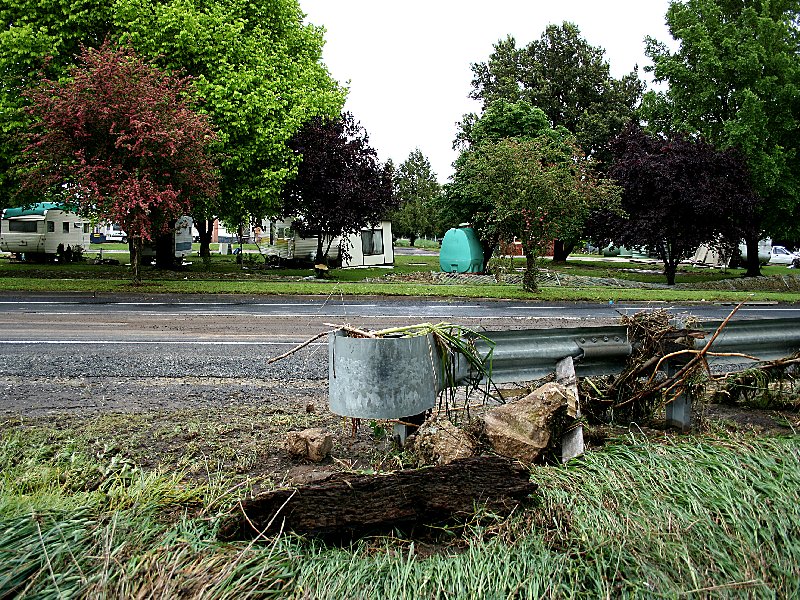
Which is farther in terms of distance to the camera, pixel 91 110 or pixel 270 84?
pixel 270 84

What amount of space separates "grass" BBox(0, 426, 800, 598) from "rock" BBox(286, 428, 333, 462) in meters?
0.53

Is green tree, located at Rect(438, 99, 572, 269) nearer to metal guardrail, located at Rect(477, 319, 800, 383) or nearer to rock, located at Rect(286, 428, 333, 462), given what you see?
metal guardrail, located at Rect(477, 319, 800, 383)

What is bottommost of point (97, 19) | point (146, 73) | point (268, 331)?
point (268, 331)

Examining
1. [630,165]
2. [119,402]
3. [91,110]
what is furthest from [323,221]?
[119,402]

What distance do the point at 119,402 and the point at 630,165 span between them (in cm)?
2509

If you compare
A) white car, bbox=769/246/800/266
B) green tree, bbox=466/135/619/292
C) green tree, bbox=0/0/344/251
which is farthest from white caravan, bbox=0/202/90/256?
white car, bbox=769/246/800/266

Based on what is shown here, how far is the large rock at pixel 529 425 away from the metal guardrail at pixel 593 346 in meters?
0.37

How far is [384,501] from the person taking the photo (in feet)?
9.68

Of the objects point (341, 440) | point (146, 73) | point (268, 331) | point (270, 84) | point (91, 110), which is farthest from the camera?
point (270, 84)

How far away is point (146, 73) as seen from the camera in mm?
18719

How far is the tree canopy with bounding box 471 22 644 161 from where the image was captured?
131ft

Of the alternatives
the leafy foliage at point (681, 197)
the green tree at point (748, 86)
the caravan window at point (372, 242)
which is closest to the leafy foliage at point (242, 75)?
the caravan window at point (372, 242)

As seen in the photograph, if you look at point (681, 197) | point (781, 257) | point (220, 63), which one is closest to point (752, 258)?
point (681, 197)

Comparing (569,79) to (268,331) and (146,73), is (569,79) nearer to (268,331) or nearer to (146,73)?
(146,73)
